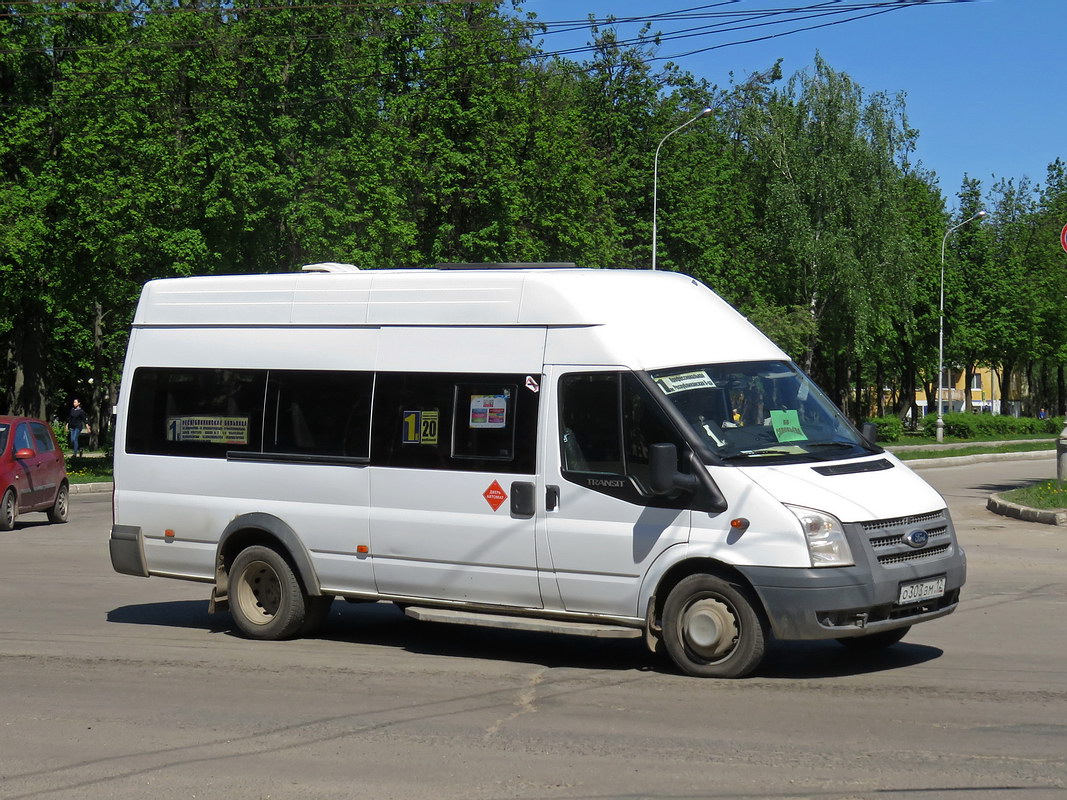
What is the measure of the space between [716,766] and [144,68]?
34254mm

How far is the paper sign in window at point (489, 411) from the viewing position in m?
9.14

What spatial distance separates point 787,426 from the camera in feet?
28.7

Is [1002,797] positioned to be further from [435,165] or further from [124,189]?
[435,165]

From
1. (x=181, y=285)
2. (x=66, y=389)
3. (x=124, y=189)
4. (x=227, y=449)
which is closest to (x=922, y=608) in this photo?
(x=227, y=449)

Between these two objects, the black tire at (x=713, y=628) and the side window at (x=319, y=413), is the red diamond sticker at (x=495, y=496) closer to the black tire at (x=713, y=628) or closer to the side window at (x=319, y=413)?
the side window at (x=319, y=413)

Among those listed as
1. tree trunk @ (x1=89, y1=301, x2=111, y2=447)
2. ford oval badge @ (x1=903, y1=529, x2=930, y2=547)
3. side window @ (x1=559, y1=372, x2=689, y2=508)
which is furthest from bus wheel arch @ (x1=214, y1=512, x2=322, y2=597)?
tree trunk @ (x1=89, y1=301, x2=111, y2=447)

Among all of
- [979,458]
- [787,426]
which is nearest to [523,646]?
[787,426]

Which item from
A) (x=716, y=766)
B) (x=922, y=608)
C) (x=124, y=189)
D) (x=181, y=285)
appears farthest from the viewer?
(x=124, y=189)

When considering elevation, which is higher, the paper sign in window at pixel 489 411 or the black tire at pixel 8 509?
the paper sign in window at pixel 489 411

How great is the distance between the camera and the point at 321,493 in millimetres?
9891

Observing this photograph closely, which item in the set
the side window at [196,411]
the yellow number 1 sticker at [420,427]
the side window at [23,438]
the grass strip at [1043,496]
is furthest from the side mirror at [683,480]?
the side window at [23,438]

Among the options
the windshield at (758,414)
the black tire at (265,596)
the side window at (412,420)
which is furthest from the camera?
the black tire at (265,596)

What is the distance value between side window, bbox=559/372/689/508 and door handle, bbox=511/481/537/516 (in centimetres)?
28

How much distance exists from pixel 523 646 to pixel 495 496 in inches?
56.1
